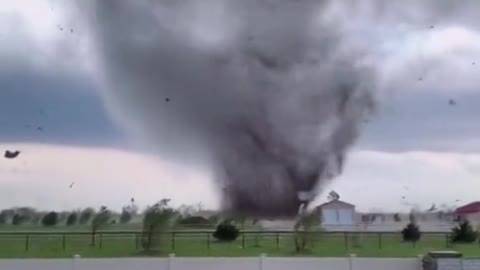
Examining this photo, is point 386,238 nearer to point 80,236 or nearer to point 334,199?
point 334,199

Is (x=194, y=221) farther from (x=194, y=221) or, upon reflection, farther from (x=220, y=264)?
(x=220, y=264)

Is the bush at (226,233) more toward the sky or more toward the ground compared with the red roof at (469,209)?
more toward the ground

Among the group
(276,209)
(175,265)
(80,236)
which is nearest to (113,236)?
(80,236)

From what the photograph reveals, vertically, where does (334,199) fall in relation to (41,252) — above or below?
above

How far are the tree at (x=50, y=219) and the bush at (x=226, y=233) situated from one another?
886cm

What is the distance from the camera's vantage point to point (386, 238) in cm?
3441

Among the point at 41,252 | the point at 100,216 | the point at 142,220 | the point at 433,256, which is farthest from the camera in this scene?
the point at 100,216

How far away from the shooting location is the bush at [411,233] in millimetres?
34281

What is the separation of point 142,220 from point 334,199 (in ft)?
53.1

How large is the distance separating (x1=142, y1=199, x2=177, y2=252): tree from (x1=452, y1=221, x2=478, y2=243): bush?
13.1m

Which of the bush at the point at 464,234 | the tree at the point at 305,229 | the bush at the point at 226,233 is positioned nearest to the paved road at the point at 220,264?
the tree at the point at 305,229

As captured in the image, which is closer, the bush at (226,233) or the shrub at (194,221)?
the bush at (226,233)

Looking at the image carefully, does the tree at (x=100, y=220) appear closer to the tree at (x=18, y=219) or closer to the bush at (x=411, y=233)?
the tree at (x=18, y=219)

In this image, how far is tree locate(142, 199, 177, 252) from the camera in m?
31.0
